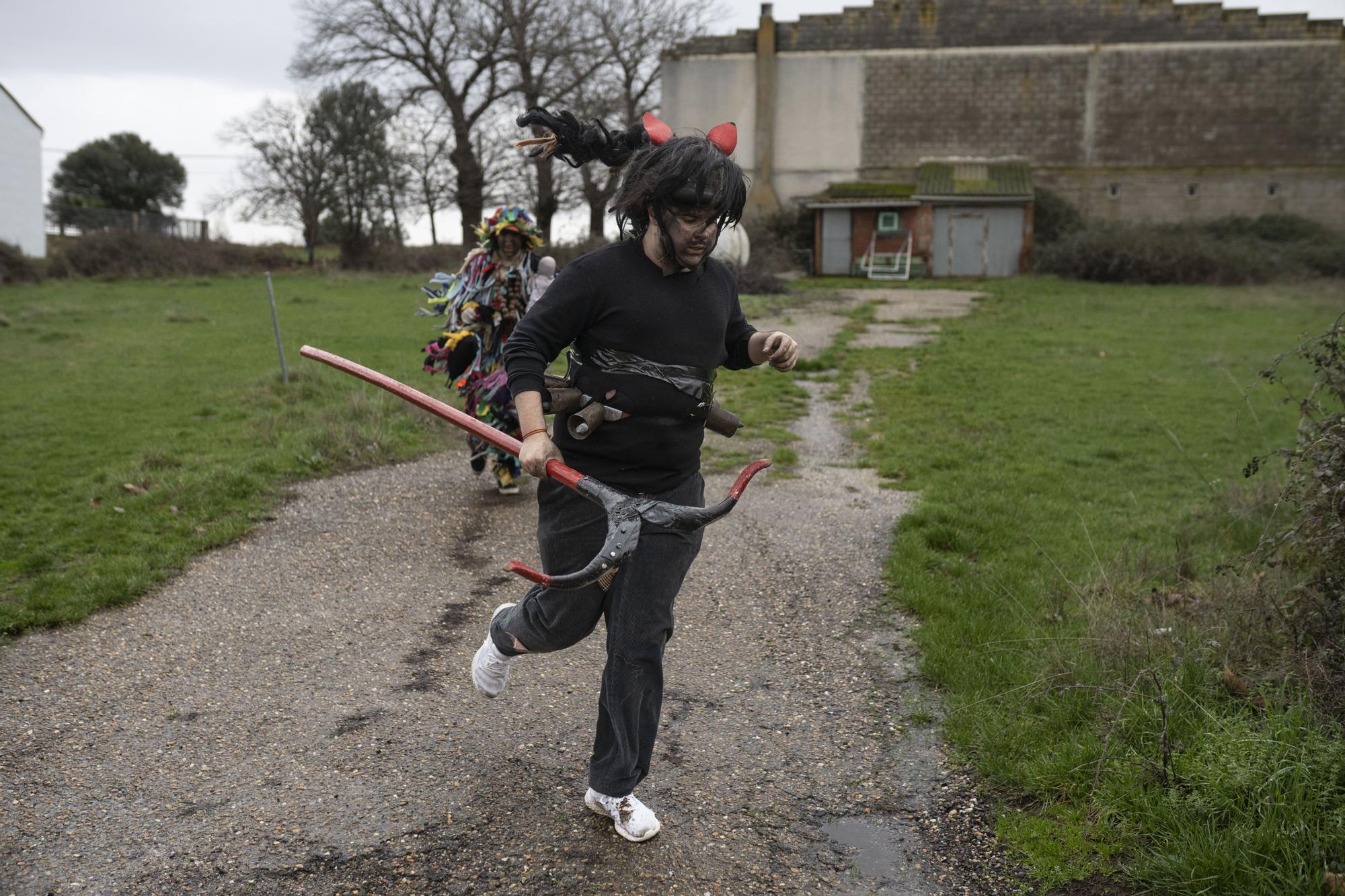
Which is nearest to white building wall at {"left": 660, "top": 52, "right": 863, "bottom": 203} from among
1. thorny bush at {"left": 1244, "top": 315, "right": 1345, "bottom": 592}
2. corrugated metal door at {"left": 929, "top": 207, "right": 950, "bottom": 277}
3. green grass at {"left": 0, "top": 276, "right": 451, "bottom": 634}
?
corrugated metal door at {"left": 929, "top": 207, "right": 950, "bottom": 277}

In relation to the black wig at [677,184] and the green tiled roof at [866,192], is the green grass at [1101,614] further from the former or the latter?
the green tiled roof at [866,192]

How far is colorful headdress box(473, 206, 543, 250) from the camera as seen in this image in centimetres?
764

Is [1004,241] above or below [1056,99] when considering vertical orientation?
below

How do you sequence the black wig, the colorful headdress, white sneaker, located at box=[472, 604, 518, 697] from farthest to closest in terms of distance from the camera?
the colorful headdress → white sneaker, located at box=[472, 604, 518, 697] → the black wig

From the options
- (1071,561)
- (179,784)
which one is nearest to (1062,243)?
(1071,561)

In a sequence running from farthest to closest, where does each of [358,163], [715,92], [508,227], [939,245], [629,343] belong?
[358,163] → [715,92] → [939,245] → [508,227] → [629,343]

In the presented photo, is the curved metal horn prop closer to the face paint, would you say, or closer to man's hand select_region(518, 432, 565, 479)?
man's hand select_region(518, 432, 565, 479)

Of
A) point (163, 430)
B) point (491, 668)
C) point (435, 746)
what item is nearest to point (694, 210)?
point (491, 668)

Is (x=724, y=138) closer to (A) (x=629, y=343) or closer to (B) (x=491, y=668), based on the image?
(A) (x=629, y=343)

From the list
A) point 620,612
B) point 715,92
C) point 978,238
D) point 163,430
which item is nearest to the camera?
point 620,612

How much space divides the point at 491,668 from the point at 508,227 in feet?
14.4

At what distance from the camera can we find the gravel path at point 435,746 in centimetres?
341

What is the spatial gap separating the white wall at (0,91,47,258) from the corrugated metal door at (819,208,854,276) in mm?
27100

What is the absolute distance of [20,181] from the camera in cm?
3906
